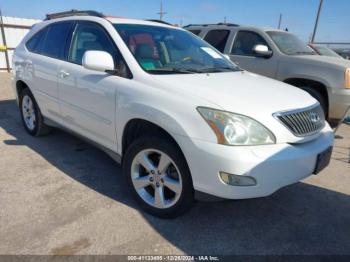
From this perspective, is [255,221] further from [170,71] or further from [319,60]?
[319,60]

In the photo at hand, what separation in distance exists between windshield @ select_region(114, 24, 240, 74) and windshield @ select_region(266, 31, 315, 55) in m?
3.07

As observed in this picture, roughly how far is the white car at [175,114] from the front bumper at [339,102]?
2.75 meters

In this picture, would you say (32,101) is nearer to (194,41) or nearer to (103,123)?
(103,123)

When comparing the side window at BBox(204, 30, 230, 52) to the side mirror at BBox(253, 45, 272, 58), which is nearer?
the side mirror at BBox(253, 45, 272, 58)

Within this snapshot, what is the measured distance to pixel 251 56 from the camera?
6.63 meters

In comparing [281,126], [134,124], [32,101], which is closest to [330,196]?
[281,126]

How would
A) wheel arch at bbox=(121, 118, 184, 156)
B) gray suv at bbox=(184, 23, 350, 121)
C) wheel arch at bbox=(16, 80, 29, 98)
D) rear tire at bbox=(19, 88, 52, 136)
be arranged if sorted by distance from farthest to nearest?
gray suv at bbox=(184, 23, 350, 121), wheel arch at bbox=(16, 80, 29, 98), rear tire at bbox=(19, 88, 52, 136), wheel arch at bbox=(121, 118, 184, 156)

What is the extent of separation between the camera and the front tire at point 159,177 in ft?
8.43

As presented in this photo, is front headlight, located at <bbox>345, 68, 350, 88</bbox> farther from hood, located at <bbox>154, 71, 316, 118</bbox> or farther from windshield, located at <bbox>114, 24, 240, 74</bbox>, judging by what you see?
hood, located at <bbox>154, 71, 316, 118</bbox>

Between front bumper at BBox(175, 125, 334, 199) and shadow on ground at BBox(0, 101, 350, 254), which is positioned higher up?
front bumper at BBox(175, 125, 334, 199)

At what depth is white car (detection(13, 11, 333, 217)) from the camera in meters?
2.35

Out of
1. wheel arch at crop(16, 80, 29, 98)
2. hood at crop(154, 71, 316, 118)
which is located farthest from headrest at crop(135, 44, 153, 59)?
wheel arch at crop(16, 80, 29, 98)

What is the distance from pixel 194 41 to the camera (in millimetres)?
3928

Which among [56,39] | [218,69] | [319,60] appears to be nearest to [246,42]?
[319,60]
